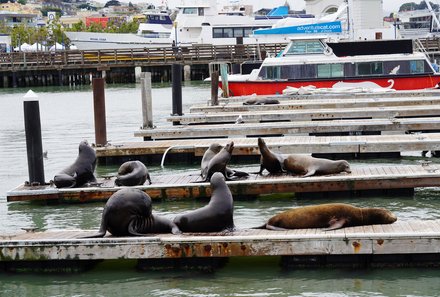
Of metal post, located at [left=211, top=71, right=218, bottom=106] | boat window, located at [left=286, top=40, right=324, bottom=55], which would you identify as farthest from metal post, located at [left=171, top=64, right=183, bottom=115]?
boat window, located at [left=286, top=40, right=324, bottom=55]

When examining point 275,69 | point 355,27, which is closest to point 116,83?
point 355,27

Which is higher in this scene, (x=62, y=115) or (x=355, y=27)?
(x=355, y=27)

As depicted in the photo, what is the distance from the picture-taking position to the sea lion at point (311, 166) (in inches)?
529

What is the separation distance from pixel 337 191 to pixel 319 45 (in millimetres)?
17044

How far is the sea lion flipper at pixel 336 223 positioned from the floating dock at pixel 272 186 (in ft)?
10.7

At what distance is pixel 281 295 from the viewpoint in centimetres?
886

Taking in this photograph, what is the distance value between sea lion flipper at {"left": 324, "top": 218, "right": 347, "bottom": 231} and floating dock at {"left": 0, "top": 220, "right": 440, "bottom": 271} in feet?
0.33

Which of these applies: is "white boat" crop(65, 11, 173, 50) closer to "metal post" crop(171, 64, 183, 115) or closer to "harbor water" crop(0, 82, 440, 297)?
"metal post" crop(171, 64, 183, 115)

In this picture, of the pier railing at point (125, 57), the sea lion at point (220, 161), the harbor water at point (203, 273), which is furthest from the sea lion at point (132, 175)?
the pier railing at point (125, 57)

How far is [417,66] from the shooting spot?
28.6 m

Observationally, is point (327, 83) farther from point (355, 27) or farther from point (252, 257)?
point (252, 257)

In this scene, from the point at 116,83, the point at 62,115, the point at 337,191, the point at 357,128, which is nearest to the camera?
the point at 337,191

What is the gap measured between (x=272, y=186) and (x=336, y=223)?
3428mm

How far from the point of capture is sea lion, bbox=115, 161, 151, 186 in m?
13.3
